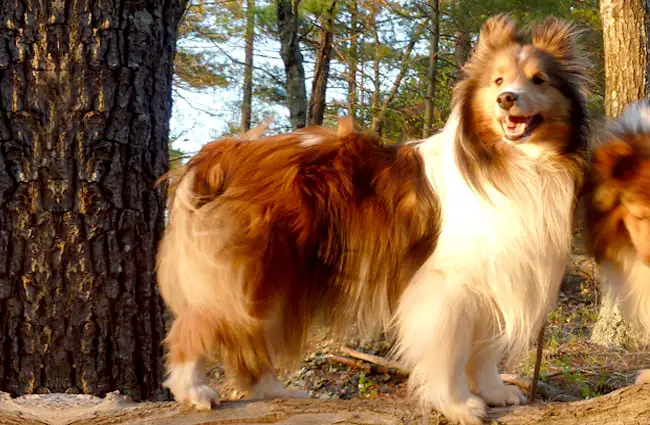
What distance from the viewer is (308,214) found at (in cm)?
314

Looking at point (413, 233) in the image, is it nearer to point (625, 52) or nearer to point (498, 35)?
point (498, 35)

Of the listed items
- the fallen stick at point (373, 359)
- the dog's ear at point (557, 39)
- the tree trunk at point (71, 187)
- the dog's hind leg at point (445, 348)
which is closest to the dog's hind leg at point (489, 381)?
the dog's hind leg at point (445, 348)

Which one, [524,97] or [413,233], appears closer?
[524,97]

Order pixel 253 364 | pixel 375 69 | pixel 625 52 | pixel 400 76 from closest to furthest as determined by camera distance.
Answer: pixel 253 364
pixel 625 52
pixel 400 76
pixel 375 69

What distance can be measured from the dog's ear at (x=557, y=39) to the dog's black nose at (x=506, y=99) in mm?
418

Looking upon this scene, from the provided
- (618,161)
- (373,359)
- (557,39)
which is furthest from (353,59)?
(618,161)

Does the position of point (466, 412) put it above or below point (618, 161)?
below

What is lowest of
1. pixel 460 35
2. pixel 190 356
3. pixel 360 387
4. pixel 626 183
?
pixel 360 387

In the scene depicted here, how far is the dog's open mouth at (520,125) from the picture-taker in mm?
2836

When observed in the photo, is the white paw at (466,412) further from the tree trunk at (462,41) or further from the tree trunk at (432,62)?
the tree trunk at (432,62)

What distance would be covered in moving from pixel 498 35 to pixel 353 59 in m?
9.63

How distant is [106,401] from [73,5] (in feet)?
6.38

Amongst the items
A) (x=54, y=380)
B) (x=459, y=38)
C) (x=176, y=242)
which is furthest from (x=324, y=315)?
(x=459, y=38)

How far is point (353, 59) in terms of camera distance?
41.3 feet
